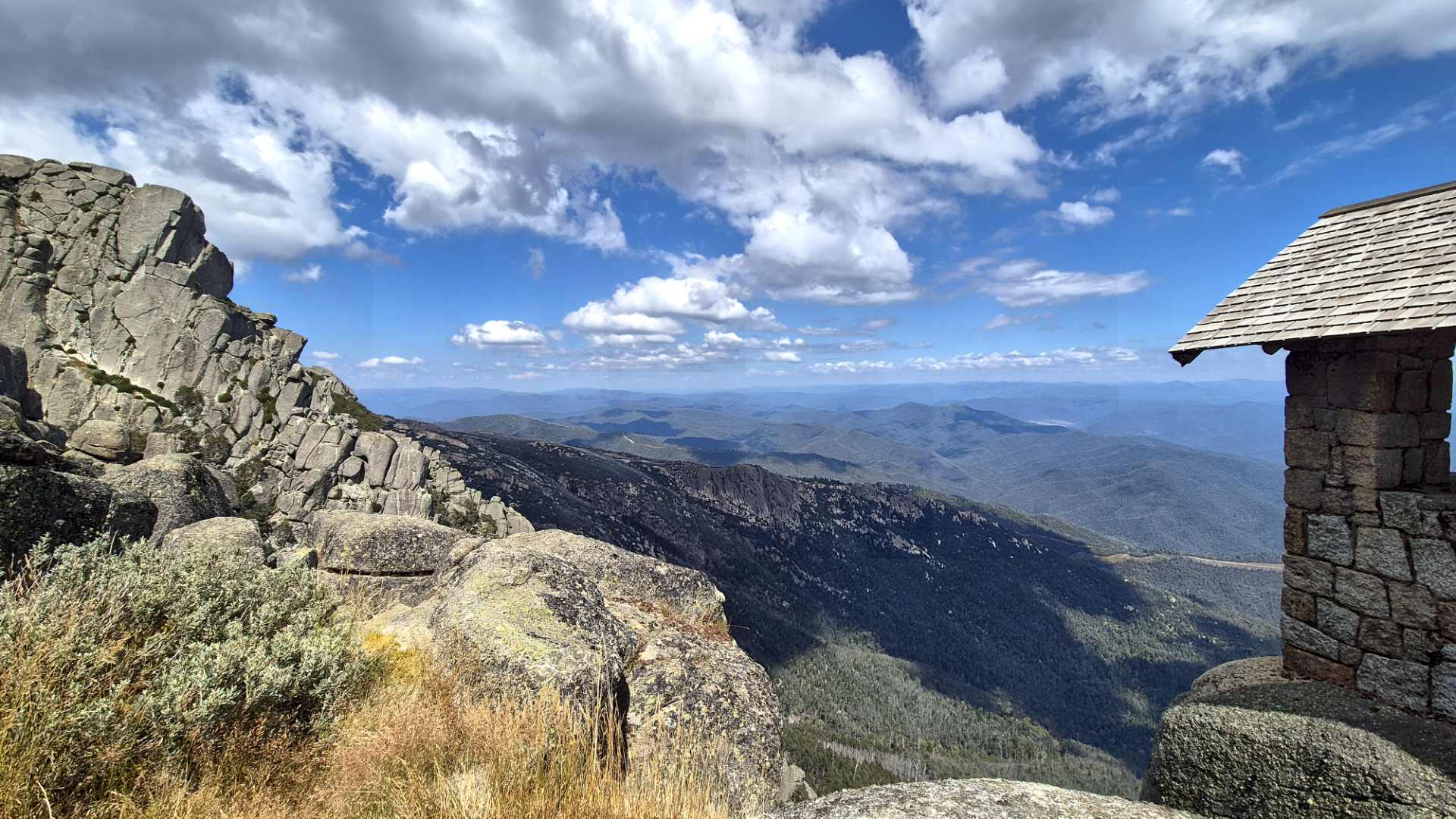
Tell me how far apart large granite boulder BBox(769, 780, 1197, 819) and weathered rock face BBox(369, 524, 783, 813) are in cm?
243

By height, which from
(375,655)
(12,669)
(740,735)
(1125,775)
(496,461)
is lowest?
(1125,775)

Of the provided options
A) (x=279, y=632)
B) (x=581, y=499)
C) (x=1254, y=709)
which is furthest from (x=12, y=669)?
(x=581, y=499)

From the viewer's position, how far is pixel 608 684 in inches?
294

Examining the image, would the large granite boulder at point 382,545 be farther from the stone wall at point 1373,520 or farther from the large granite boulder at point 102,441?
the large granite boulder at point 102,441

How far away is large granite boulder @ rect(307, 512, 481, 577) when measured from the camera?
11836mm

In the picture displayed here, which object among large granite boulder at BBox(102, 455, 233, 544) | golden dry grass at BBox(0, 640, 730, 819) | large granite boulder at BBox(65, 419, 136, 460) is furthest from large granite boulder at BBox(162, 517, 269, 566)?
large granite boulder at BBox(65, 419, 136, 460)

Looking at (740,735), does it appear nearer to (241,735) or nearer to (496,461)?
(241,735)

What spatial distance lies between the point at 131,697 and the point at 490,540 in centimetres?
704

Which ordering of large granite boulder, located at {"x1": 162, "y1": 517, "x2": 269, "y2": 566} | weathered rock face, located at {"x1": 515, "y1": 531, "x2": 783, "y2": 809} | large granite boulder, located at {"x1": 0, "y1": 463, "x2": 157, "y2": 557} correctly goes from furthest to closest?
large granite boulder, located at {"x1": 162, "y1": 517, "x2": 269, "y2": 566} → weathered rock face, located at {"x1": 515, "y1": 531, "x2": 783, "y2": 809} → large granite boulder, located at {"x1": 0, "y1": 463, "x2": 157, "y2": 557}

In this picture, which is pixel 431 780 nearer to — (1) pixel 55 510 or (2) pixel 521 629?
(2) pixel 521 629

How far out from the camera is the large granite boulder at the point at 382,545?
1184 centimetres

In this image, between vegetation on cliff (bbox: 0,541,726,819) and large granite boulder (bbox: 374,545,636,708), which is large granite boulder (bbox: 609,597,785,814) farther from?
vegetation on cliff (bbox: 0,541,726,819)

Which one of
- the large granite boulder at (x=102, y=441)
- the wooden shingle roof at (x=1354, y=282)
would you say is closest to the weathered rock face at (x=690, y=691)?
the wooden shingle roof at (x=1354, y=282)

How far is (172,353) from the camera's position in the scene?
6366 centimetres
